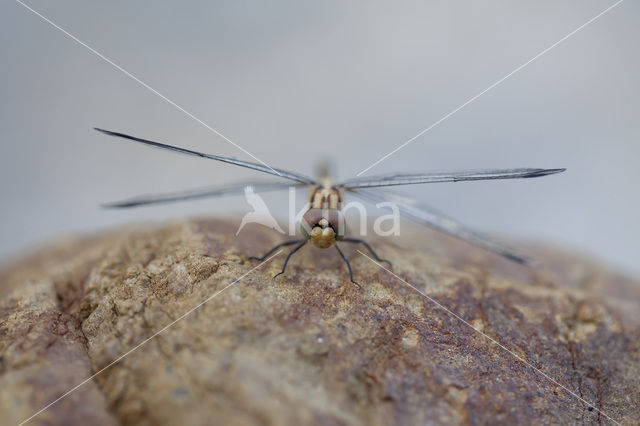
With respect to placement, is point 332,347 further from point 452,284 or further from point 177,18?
point 177,18

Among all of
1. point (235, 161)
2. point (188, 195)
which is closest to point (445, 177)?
point (235, 161)

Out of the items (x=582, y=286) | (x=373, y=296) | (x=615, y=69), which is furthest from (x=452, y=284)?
(x=615, y=69)

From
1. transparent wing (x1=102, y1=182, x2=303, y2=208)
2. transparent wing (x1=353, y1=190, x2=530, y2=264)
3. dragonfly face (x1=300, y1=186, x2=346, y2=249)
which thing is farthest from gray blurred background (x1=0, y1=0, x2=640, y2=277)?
dragonfly face (x1=300, y1=186, x2=346, y2=249)

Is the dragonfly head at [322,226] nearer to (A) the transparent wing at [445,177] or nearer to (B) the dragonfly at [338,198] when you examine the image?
(B) the dragonfly at [338,198]

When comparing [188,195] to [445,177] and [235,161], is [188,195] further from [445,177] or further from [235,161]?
[445,177]

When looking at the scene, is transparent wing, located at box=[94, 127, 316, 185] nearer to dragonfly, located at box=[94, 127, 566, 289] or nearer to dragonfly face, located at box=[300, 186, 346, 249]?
dragonfly, located at box=[94, 127, 566, 289]

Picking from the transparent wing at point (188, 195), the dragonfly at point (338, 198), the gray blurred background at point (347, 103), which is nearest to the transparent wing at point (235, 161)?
the dragonfly at point (338, 198)
